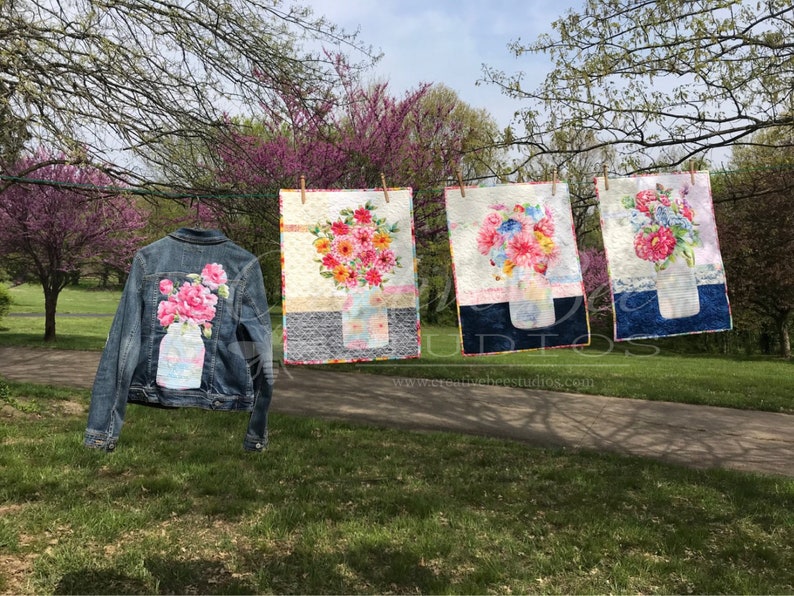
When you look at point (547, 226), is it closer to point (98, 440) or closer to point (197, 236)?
point (197, 236)

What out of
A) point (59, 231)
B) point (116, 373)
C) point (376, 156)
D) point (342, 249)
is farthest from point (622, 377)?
point (59, 231)

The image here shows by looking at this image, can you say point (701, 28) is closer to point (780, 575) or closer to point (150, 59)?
point (780, 575)

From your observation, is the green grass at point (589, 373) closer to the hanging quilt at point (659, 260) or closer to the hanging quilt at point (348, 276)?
the hanging quilt at point (659, 260)

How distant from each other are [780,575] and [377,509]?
8.98 ft

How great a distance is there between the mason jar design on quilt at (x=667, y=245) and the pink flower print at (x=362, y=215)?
1.89 meters

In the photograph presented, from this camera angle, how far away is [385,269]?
3.88 metres

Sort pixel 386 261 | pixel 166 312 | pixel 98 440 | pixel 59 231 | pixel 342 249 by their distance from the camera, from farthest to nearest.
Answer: pixel 59 231
pixel 386 261
pixel 342 249
pixel 166 312
pixel 98 440

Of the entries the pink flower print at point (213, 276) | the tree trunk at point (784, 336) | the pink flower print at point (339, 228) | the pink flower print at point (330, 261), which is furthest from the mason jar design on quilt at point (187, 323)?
the tree trunk at point (784, 336)

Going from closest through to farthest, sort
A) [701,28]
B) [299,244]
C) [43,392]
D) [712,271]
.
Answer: [299,244]
[712,271]
[701,28]
[43,392]

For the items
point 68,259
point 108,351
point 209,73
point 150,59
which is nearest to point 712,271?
point 108,351

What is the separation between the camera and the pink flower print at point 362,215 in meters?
3.86

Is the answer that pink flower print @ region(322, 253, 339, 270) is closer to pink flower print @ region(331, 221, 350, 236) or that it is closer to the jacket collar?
pink flower print @ region(331, 221, 350, 236)

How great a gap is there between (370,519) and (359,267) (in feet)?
6.24

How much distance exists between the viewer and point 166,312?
3092 millimetres
